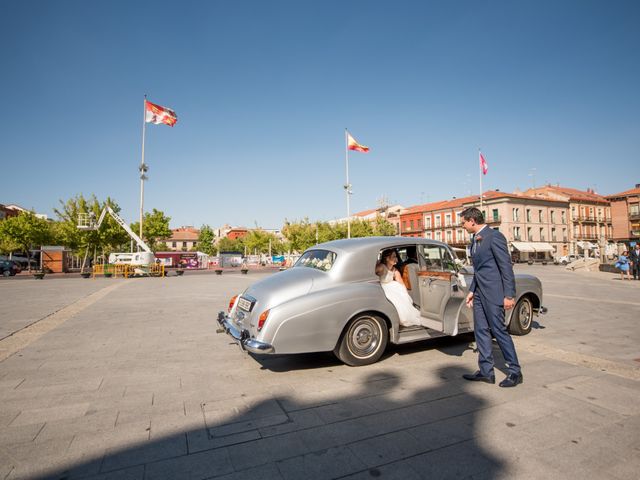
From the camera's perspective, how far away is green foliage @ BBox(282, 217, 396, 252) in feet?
196

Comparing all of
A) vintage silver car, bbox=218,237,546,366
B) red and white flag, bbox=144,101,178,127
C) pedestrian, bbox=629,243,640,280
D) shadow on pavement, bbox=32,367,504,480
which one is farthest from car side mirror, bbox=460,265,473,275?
red and white flag, bbox=144,101,178,127

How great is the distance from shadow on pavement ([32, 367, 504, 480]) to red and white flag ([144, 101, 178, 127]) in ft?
100

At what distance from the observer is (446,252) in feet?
18.9

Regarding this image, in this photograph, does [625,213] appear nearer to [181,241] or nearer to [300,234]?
[300,234]

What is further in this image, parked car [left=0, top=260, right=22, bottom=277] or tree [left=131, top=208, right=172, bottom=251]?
tree [left=131, top=208, right=172, bottom=251]

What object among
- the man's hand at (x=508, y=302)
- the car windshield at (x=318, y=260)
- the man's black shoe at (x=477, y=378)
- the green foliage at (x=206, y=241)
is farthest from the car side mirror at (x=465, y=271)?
the green foliage at (x=206, y=241)

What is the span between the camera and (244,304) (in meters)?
4.81

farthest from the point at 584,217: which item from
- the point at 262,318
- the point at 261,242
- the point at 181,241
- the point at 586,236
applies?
the point at 181,241

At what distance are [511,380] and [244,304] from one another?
330cm

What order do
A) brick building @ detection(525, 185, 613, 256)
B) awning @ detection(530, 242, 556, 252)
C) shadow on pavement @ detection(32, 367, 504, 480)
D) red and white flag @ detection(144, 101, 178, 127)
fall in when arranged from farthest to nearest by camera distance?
brick building @ detection(525, 185, 613, 256)
awning @ detection(530, 242, 556, 252)
red and white flag @ detection(144, 101, 178, 127)
shadow on pavement @ detection(32, 367, 504, 480)

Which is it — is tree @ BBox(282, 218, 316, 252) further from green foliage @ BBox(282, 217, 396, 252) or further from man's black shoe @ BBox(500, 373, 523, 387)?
man's black shoe @ BBox(500, 373, 523, 387)

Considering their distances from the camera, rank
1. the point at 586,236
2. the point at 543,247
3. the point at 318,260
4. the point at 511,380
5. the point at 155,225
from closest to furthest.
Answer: the point at 511,380
the point at 318,260
the point at 155,225
the point at 543,247
the point at 586,236

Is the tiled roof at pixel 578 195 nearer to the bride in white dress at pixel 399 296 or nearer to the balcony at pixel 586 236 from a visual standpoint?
the balcony at pixel 586 236

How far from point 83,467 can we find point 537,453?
3.21 meters
